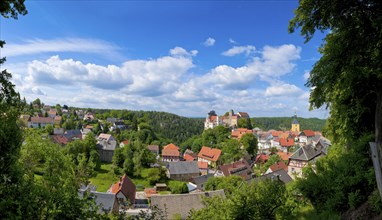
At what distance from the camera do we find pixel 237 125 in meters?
121

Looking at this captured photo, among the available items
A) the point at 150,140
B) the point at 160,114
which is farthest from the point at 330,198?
the point at 160,114

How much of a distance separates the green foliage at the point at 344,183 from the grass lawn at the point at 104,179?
37.9m

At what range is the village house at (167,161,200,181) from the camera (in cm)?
5384

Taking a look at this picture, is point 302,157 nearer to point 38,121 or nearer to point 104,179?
point 104,179

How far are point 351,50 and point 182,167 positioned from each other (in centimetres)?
4991

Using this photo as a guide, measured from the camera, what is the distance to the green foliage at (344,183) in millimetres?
8896

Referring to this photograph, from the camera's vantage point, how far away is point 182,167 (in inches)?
2192

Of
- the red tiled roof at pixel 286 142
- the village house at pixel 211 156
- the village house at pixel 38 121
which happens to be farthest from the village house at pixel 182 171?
the village house at pixel 38 121

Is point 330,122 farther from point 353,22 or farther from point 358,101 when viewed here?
point 353,22

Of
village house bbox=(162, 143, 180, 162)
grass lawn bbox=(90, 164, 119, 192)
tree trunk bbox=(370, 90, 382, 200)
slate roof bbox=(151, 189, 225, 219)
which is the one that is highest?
tree trunk bbox=(370, 90, 382, 200)

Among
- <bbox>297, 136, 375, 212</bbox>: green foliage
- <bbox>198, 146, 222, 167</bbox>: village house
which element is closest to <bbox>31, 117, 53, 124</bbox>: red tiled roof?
<bbox>198, 146, 222, 167</bbox>: village house

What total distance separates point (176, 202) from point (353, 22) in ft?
64.1

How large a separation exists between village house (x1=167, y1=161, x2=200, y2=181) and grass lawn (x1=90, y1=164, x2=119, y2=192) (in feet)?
35.0

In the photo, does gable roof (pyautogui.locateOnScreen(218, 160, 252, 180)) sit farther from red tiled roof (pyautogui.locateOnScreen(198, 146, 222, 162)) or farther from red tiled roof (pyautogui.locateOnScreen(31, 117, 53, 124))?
red tiled roof (pyautogui.locateOnScreen(31, 117, 53, 124))
